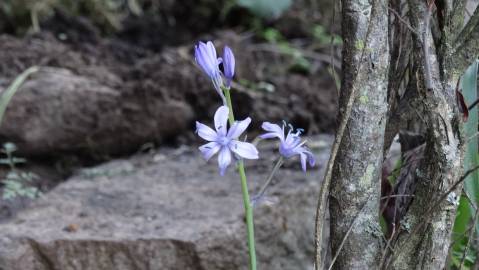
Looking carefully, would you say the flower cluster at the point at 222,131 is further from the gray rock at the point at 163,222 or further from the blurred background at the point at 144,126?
the gray rock at the point at 163,222

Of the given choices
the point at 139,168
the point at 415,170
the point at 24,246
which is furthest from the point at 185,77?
the point at 415,170

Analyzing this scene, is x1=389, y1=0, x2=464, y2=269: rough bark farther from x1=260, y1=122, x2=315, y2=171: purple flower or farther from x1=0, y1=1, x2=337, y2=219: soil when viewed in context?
x1=0, y1=1, x2=337, y2=219: soil

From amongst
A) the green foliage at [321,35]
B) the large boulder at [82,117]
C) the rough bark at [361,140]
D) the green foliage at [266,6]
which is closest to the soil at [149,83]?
the large boulder at [82,117]

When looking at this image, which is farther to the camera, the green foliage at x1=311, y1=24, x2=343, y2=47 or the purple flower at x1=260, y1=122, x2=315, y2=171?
the green foliage at x1=311, y1=24, x2=343, y2=47

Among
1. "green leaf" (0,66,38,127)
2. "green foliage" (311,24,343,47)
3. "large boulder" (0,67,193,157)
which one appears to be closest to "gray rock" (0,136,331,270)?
"large boulder" (0,67,193,157)

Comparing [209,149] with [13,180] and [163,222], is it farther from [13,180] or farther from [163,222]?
[13,180]
